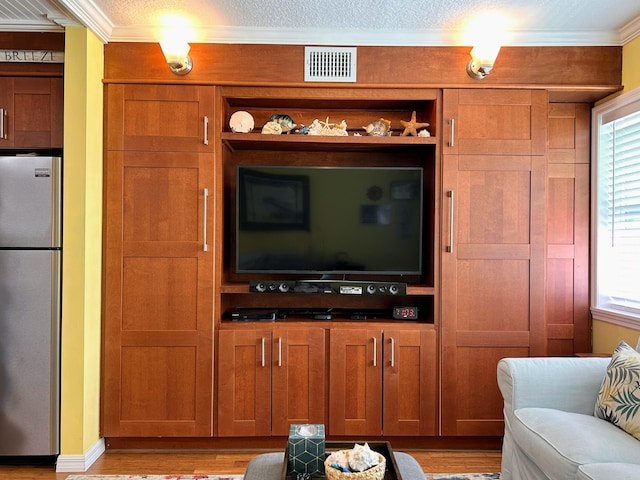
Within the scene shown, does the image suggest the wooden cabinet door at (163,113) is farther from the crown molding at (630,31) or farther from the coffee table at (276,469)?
the crown molding at (630,31)

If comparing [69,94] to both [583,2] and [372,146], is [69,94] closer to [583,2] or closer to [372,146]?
[372,146]

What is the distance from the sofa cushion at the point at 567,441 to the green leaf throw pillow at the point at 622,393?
1.5 inches

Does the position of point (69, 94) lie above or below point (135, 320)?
above

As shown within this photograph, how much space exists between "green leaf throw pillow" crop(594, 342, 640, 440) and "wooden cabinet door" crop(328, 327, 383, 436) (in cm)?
119

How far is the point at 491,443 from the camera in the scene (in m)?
2.86

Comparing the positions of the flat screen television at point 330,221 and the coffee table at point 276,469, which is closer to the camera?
the coffee table at point 276,469

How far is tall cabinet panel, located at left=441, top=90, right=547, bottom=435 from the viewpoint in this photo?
9.23 feet

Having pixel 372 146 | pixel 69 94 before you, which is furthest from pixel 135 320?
pixel 372 146

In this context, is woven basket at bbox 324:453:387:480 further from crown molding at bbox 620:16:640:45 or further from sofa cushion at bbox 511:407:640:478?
crown molding at bbox 620:16:640:45

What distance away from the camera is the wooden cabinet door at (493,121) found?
2.82 meters

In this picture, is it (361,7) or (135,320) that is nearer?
(361,7)

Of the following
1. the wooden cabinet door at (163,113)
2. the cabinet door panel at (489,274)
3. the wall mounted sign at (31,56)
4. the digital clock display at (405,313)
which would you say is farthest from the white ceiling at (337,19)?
the digital clock display at (405,313)

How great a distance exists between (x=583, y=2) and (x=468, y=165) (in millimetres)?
1027

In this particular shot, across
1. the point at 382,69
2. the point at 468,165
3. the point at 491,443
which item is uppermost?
the point at 382,69
